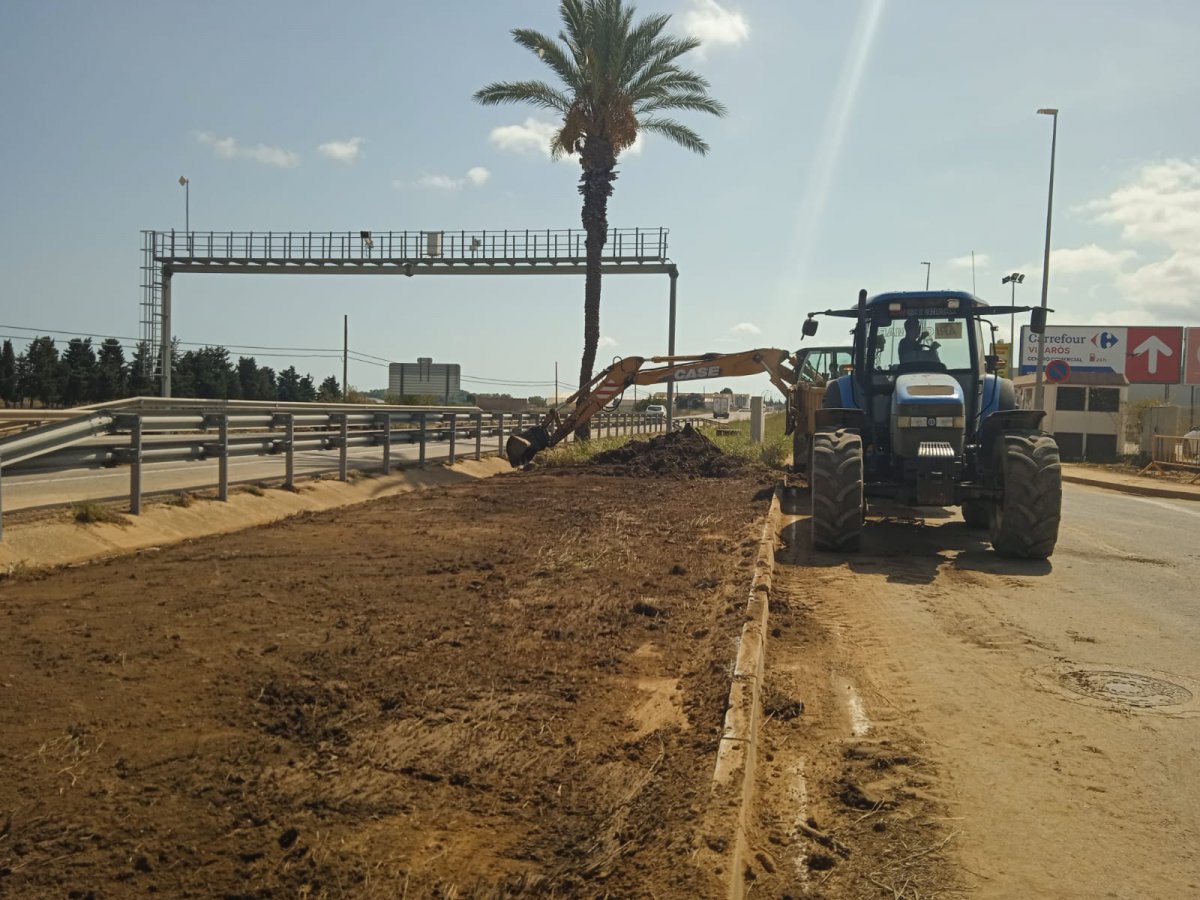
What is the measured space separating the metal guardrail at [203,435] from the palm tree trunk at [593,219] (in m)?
9.26

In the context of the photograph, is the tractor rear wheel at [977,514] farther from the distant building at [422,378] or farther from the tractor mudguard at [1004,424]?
the distant building at [422,378]

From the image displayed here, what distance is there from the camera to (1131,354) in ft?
147

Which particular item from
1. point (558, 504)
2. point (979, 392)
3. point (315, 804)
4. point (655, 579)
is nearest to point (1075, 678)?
point (655, 579)

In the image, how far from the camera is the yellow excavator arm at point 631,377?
2117 cm

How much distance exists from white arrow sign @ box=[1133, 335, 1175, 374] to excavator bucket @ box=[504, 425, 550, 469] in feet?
110

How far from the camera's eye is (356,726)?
4.32m

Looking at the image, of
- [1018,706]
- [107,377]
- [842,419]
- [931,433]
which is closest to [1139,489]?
Result: [842,419]

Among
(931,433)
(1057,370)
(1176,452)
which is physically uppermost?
(1057,370)

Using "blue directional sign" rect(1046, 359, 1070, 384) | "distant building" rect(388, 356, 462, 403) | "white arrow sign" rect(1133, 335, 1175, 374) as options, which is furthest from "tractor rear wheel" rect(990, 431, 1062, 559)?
"distant building" rect(388, 356, 462, 403)

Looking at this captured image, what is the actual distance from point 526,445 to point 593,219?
9.82 meters

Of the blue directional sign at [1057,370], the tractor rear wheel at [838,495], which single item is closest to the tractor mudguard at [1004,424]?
the tractor rear wheel at [838,495]

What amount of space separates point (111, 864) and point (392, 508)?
33.2 ft

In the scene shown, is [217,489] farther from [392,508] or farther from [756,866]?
[756,866]

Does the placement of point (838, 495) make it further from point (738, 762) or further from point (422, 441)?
point (422, 441)
